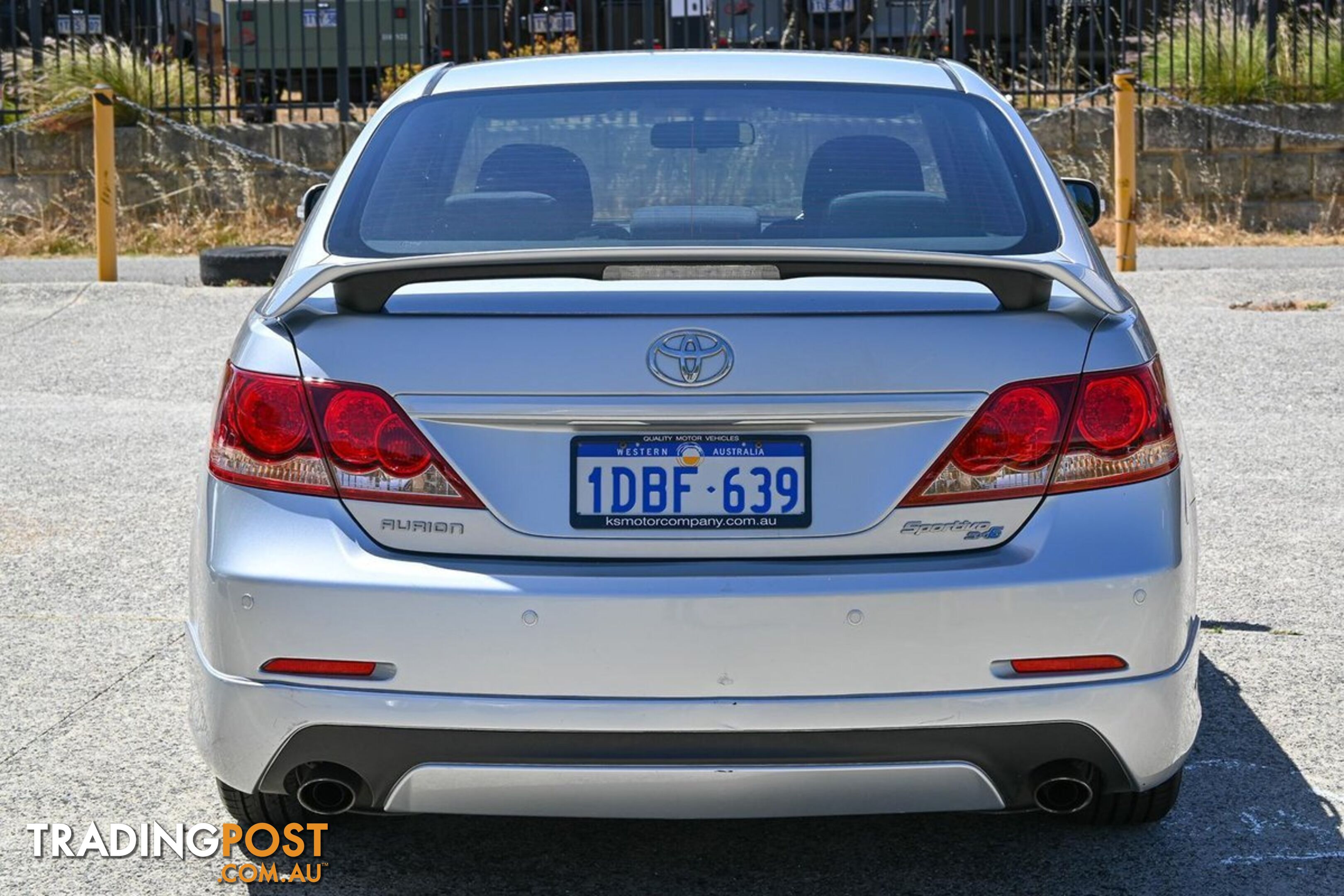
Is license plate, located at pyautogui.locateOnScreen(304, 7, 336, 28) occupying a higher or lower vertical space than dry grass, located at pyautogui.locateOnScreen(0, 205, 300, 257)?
higher

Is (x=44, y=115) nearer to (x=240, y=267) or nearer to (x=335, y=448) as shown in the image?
(x=240, y=267)

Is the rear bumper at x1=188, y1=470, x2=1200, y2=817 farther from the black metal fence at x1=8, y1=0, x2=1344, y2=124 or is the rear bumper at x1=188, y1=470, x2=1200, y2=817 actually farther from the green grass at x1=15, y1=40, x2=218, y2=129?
the green grass at x1=15, y1=40, x2=218, y2=129

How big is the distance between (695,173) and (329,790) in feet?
4.93

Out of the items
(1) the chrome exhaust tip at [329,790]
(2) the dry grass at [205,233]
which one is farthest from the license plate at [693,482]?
(2) the dry grass at [205,233]

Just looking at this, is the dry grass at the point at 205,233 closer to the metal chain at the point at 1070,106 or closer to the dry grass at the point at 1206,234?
the dry grass at the point at 1206,234

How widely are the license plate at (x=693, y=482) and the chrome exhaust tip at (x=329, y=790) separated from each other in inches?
22.7

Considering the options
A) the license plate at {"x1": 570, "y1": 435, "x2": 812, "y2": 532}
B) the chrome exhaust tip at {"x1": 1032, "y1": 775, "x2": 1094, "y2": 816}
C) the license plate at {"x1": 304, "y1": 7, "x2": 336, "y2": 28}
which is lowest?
the chrome exhaust tip at {"x1": 1032, "y1": 775, "x2": 1094, "y2": 816}

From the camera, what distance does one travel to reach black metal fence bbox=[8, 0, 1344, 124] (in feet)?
53.2

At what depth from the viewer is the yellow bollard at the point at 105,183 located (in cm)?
1240

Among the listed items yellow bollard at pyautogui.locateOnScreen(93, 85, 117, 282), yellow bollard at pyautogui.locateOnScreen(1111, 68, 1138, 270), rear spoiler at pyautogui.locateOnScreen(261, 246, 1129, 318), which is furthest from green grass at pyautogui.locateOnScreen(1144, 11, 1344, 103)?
rear spoiler at pyautogui.locateOnScreen(261, 246, 1129, 318)

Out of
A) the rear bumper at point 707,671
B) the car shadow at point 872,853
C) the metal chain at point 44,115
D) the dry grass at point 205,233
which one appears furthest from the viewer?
the metal chain at point 44,115

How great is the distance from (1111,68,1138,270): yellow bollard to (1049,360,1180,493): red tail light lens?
9537 mm

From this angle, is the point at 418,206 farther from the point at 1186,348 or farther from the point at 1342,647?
the point at 1186,348

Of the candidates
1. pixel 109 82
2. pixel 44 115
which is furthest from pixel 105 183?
pixel 109 82
